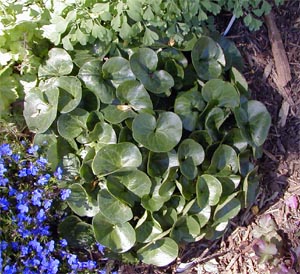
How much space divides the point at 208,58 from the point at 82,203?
82 centimetres

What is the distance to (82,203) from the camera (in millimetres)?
2328

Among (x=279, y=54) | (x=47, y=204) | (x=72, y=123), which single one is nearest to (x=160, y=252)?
(x=47, y=204)

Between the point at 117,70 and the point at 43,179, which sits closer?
the point at 43,179

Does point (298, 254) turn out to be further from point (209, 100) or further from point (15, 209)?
point (15, 209)

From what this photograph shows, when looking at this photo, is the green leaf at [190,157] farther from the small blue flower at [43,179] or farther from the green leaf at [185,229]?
the small blue flower at [43,179]

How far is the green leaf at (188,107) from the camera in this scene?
234cm

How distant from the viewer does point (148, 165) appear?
2.27 metres

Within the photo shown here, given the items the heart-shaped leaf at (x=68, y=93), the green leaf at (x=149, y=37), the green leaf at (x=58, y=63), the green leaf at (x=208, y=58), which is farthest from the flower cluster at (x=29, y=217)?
the green leaf at (x=208, y=58)

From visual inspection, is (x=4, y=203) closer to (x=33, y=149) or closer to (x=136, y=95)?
(x=33, y=149)

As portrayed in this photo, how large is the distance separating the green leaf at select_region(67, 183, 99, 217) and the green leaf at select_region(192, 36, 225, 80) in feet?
2.31

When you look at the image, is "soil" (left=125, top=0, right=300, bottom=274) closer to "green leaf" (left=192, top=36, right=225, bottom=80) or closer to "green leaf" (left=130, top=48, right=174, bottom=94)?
"green leaf" (left=192, top=36, right=225, bottom=80)

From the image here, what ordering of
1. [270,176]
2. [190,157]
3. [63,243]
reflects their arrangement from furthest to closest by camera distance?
[270,176]
[190,157]
[63,243]

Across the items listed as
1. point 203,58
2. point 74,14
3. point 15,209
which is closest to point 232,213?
point 203,58

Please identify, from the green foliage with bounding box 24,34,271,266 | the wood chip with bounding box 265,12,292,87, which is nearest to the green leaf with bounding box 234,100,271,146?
the green foliage with bounding box 24,34,271,266
